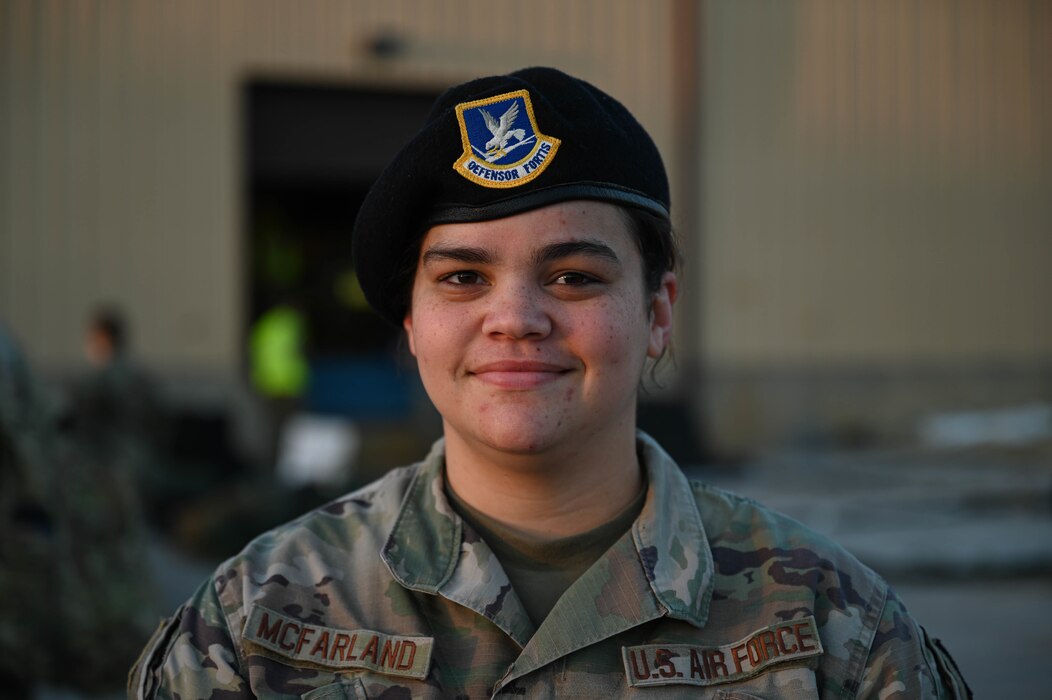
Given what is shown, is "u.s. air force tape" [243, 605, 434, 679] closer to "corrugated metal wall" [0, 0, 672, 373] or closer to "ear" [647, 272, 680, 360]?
"ear" [647, 272, 680, 360]

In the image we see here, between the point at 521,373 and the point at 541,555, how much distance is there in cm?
33

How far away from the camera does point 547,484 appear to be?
192 centimetres

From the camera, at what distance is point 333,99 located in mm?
12930

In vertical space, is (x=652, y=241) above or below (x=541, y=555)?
above

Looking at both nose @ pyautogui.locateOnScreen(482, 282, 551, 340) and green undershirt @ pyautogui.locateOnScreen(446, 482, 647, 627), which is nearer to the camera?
nose @ pyautogui.locateOnScreen(482, 282, 551, 340)

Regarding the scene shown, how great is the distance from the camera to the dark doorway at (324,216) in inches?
505

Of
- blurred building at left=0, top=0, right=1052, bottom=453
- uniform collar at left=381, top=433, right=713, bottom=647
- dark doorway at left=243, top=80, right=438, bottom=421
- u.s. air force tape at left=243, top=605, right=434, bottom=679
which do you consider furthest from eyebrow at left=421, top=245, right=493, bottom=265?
dark doorway at left=243, top=80, right=438, bottom=421

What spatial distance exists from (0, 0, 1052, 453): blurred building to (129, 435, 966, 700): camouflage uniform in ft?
28.4

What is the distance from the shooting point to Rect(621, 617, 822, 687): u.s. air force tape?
1.81 meters

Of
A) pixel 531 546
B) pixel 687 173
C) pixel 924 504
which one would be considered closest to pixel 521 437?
pixel 531 546

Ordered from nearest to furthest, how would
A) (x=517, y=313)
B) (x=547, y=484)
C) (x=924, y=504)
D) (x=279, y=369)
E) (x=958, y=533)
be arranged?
1. (x=517, y=313)
2. (x=547, y=484)
3. (x=958, y=533)
4. (x=924, y=504)
5. (x=279, y=369)

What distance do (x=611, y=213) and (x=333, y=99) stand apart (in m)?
11.6

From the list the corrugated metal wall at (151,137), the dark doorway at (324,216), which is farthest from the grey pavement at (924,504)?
the corrugated metal wall at (151,137)

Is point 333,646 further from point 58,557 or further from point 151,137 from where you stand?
point 151,137
